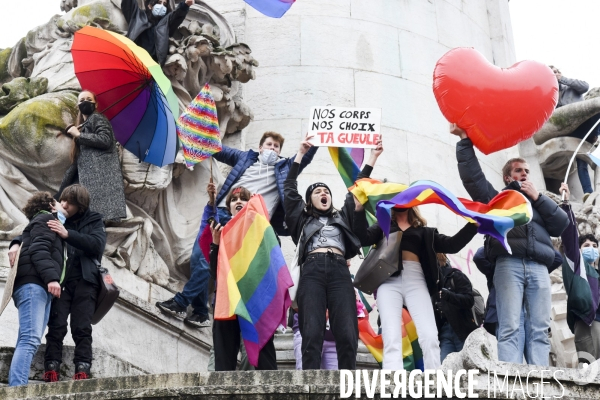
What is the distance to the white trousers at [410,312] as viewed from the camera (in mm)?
10617

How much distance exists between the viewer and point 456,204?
11.5 metres

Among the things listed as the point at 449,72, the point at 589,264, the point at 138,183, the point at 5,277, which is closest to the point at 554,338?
the point at 589,264

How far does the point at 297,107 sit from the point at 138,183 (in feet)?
8.91

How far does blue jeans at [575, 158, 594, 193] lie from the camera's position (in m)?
18.2

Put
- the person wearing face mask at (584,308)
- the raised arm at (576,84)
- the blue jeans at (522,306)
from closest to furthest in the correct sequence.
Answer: the blue jeans at (522,306) < the person wearing face mask at (584,308) < the raised arm at (576,84)

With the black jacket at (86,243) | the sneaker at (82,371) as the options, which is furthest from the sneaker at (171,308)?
the sneaker at (82,371)

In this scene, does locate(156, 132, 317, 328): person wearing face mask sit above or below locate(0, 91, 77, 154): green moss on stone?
below

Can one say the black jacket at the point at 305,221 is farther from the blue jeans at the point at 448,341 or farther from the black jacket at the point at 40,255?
the black jacket at the point at 40,255

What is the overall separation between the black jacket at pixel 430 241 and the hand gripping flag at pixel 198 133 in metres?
2.08


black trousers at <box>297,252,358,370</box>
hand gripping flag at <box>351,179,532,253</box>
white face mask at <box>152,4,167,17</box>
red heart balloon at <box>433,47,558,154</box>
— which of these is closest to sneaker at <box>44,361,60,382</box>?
black trousers at <box>297,252,358,370</box>

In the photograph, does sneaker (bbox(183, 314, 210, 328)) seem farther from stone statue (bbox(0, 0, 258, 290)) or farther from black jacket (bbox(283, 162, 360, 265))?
black jacket (bbox(283, 162, 360, 265))

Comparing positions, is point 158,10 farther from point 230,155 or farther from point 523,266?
point 523,266

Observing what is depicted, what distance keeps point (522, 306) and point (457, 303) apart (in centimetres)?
80

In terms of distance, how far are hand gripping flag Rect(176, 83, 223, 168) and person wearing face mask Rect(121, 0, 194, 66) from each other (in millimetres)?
1757
